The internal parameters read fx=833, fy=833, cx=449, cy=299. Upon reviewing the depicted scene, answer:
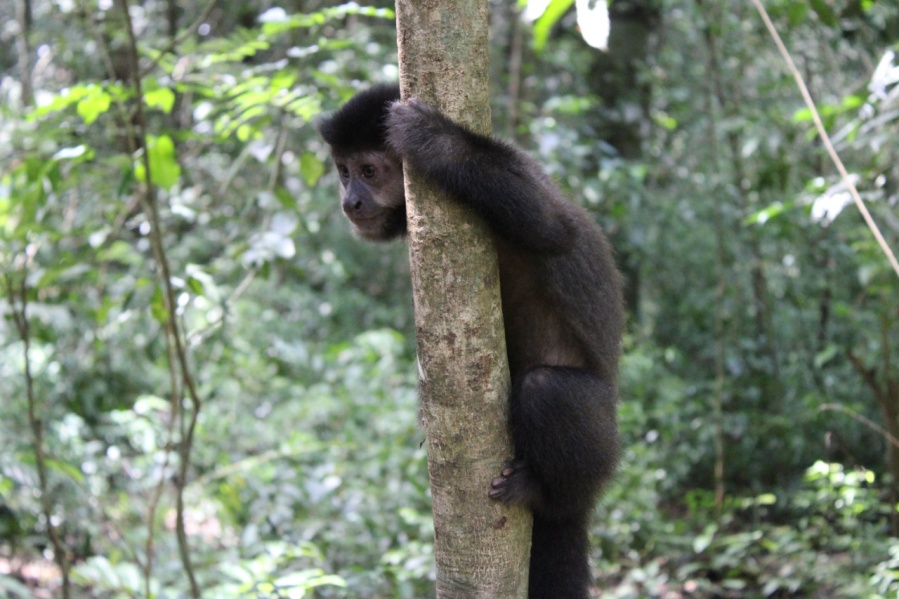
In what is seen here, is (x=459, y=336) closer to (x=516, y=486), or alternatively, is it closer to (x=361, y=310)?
(x=516, y=486)

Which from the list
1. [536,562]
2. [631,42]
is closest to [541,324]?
[536,562]

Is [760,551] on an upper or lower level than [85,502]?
lower

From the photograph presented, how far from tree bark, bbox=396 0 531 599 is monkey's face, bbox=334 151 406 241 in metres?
1.39

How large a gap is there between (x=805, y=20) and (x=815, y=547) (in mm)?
3670

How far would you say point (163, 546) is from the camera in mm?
5352

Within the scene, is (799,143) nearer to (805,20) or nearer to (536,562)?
(805,20)

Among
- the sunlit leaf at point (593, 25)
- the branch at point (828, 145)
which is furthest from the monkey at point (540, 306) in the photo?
the branch at point (828, 145)

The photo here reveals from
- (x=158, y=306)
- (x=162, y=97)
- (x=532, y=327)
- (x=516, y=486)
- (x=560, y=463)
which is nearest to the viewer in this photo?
(x=516, y=486)

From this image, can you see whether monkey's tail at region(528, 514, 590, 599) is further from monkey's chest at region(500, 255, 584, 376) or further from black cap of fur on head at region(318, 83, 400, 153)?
black cap of fur on head at region(318, 83, 400, 153)

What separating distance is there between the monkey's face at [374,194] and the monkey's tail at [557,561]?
150cm

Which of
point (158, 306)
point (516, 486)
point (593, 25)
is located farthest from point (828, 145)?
A: point (158, 306)

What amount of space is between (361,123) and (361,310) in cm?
485

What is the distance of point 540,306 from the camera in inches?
128

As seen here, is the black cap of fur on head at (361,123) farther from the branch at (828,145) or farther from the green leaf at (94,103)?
the branch at (828,145)
